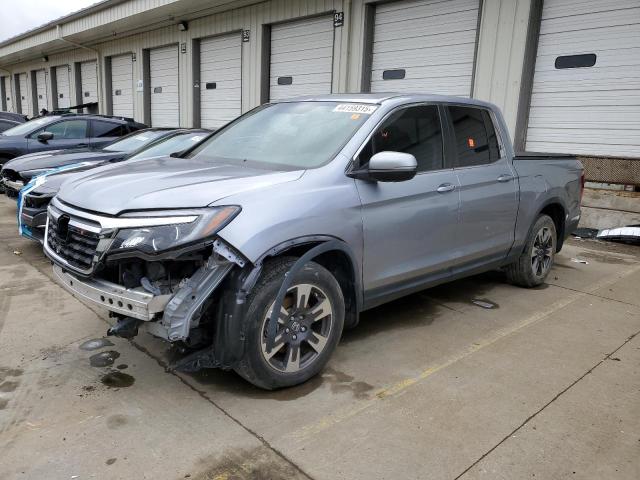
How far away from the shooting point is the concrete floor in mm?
2527

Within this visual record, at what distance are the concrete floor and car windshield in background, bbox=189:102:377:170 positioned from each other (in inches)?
55.2

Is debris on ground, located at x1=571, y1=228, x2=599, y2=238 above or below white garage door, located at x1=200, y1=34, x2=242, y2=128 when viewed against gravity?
below

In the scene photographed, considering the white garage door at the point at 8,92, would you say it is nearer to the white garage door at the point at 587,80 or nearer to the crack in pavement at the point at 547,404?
the white garage door at the point at 587,80

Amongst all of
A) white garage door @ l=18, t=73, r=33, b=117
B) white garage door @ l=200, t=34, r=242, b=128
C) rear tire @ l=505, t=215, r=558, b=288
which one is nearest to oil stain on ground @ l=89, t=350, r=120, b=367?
rear tire @ l=505, t=215, r=558, b=288

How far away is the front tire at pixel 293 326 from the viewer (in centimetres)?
288

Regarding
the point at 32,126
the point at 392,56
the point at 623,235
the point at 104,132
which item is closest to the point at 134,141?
the point at 104,132

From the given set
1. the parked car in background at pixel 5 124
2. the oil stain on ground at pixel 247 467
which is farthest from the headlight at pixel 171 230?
the parked car in background at pixel 5 124

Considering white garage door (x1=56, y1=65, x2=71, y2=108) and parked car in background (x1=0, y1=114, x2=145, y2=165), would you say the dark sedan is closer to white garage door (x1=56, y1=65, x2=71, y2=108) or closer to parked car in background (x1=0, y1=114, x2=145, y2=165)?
parked car in background (x1=0, y1=114, x2=145, y2=165)

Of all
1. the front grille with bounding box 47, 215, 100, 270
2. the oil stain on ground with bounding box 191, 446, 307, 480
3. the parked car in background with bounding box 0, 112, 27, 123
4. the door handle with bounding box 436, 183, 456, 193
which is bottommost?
the oil stain on ground with bounding box 191, 446, 307, 480

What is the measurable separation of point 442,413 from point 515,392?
568 millimetres

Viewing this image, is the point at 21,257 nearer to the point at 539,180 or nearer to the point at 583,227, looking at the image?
the point at 539,180

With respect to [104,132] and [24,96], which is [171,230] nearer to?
[104,132]

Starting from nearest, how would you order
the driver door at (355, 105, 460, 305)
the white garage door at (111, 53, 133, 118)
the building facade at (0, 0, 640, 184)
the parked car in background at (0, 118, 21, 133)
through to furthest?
the driver door at (355, 105, 460, 305) → the building facade at (0, 0, 640, 184) → the parked car in background at (0, 118, 21, 133) → the white garage door at (111, 53, 133, 118)

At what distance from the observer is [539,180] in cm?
512
